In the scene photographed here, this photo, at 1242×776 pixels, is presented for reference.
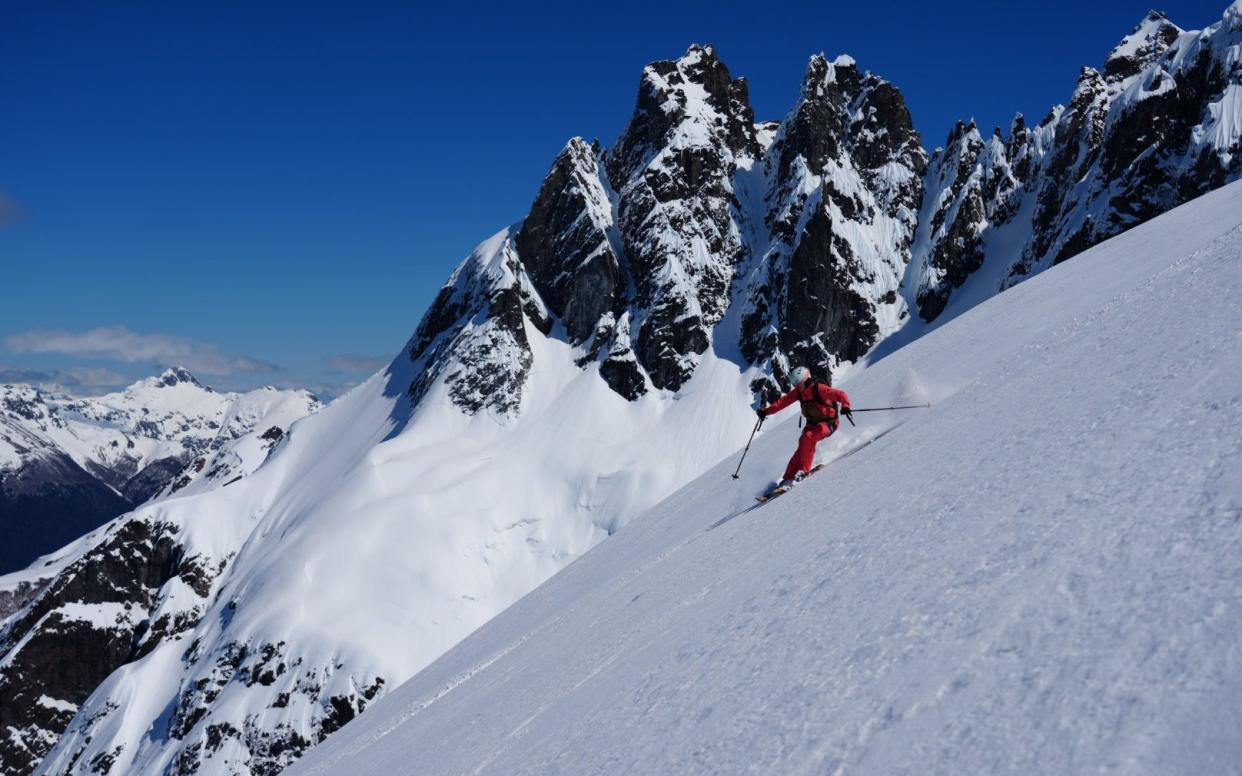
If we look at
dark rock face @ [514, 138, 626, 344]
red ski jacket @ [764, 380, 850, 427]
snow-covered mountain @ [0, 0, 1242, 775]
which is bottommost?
red ski jacket @ [764, 380, 850, 427]

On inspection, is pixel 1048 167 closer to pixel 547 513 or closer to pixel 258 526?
pixel 547 513

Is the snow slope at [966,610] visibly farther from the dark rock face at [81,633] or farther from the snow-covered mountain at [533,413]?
the dark rock face at [81,633]

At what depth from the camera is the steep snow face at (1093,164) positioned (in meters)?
77.5

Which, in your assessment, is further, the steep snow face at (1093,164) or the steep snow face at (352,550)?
the steep snow face at (352,550)

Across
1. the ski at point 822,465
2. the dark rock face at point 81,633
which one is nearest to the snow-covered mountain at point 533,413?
the dark rock face at point 81,633

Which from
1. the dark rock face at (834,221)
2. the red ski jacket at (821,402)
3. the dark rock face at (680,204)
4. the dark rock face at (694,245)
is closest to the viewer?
the red ski jacket at (821,402)

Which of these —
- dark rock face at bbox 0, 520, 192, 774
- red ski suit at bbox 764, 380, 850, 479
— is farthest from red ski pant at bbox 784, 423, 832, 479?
dark rock face at bbox 0, 520, 192, 774

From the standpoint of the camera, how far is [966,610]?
4480 millimetres

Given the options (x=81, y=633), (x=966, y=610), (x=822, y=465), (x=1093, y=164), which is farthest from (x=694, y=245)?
(x=966, y=610)

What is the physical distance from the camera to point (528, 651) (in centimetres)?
1034

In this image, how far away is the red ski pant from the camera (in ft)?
39.8

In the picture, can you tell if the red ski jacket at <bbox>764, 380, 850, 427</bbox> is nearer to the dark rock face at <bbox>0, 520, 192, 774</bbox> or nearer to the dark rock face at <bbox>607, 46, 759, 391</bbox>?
the dark rock face at <bbox>607, 46, 759, 391</bbox>

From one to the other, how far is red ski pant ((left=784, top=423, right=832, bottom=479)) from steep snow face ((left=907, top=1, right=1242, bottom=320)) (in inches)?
3194

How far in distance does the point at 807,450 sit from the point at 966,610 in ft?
25.8
